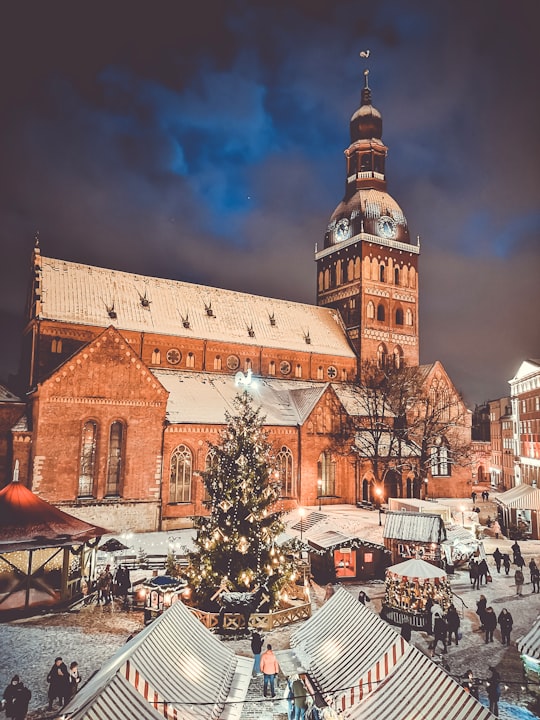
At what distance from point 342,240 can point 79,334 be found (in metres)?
30.5

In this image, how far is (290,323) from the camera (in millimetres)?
Answer: 52312

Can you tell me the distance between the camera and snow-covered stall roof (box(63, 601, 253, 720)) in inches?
369

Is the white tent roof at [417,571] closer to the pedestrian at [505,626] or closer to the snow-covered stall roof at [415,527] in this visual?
the pedestrian at [505,626]

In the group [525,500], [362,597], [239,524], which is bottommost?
[362,597]

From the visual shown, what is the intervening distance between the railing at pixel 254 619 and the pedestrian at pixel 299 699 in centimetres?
633

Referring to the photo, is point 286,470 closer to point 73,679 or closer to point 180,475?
point 180,475

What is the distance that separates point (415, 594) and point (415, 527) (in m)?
6.20

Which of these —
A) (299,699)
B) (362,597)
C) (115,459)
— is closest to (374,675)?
(299,699)

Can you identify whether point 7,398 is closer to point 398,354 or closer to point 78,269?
point 78,269

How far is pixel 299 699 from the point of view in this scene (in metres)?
A: 12.2

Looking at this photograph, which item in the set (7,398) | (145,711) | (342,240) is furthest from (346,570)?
(342,240)

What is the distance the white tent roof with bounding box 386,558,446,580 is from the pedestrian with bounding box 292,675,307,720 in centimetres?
827

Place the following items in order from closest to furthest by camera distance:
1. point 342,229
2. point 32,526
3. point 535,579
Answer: point 32,526
point 535,579
point 342,229

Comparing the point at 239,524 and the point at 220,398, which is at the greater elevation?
the point at 220,398
